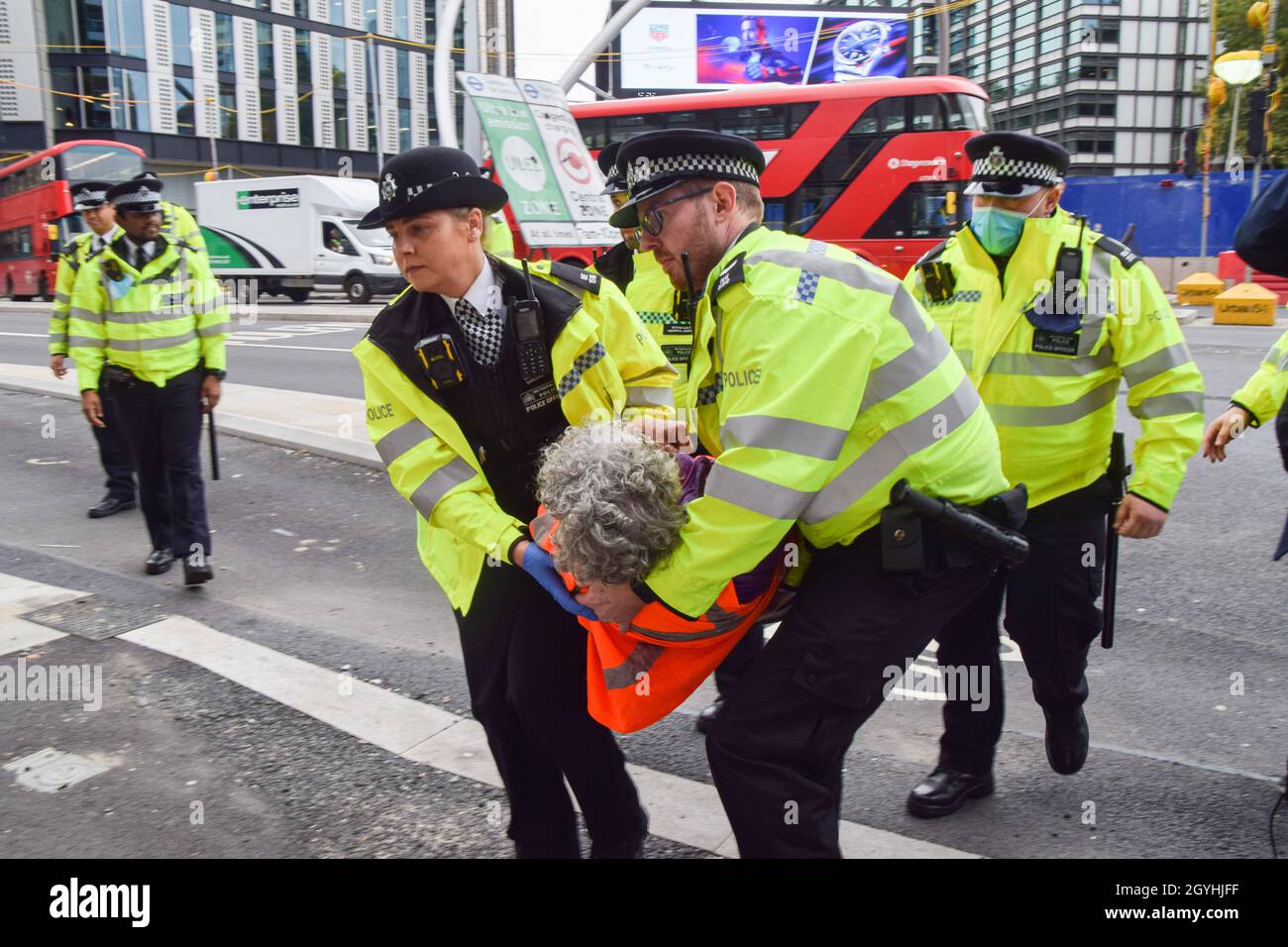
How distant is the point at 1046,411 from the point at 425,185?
70.8 inches

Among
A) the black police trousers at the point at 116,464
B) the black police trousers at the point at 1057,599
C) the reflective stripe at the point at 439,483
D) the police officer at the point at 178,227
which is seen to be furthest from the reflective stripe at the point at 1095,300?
the black police trousers at the point at 116,464

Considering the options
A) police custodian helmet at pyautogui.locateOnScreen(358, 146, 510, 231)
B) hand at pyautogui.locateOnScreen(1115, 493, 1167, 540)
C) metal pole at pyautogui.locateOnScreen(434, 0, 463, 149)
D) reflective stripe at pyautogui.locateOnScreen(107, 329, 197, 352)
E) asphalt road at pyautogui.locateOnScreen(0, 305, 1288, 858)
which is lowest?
asphalt road at pyautogui.locateOnScreen(0, 305, 1288, 858)

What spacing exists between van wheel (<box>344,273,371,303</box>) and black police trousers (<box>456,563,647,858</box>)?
25.8 meters

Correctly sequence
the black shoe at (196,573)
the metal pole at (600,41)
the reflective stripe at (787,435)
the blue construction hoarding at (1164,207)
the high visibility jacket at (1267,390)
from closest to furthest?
the reflective stripe at (787,435), the high visibility jacket at (1267,390), the black shoe at (196,573), the metal pole at (600,41), the blue construction hoarding at (1164,207)

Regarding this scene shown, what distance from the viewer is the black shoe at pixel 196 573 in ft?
17.4

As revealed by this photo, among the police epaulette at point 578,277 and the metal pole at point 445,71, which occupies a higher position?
the metal pole at point 445,71

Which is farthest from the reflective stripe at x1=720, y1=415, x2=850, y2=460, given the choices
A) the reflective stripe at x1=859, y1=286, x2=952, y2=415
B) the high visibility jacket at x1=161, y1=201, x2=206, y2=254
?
the high visibility jacket at x1=161, y1=201, x2=206, y2=254

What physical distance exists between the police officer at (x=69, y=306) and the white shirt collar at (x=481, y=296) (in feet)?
12.7

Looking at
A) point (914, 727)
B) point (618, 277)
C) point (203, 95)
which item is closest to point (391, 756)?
point (914, 727)

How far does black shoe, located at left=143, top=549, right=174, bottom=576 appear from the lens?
222 inches

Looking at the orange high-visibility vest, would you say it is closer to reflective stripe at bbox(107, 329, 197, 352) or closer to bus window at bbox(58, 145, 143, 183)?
reflective stripe at bbox(107, 329, 197, 352)

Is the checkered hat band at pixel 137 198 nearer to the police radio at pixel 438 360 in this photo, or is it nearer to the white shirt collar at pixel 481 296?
the white shirt collar at pixel 481 296

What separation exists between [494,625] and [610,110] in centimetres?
1998

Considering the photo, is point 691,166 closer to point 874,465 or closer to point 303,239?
point 874,465
